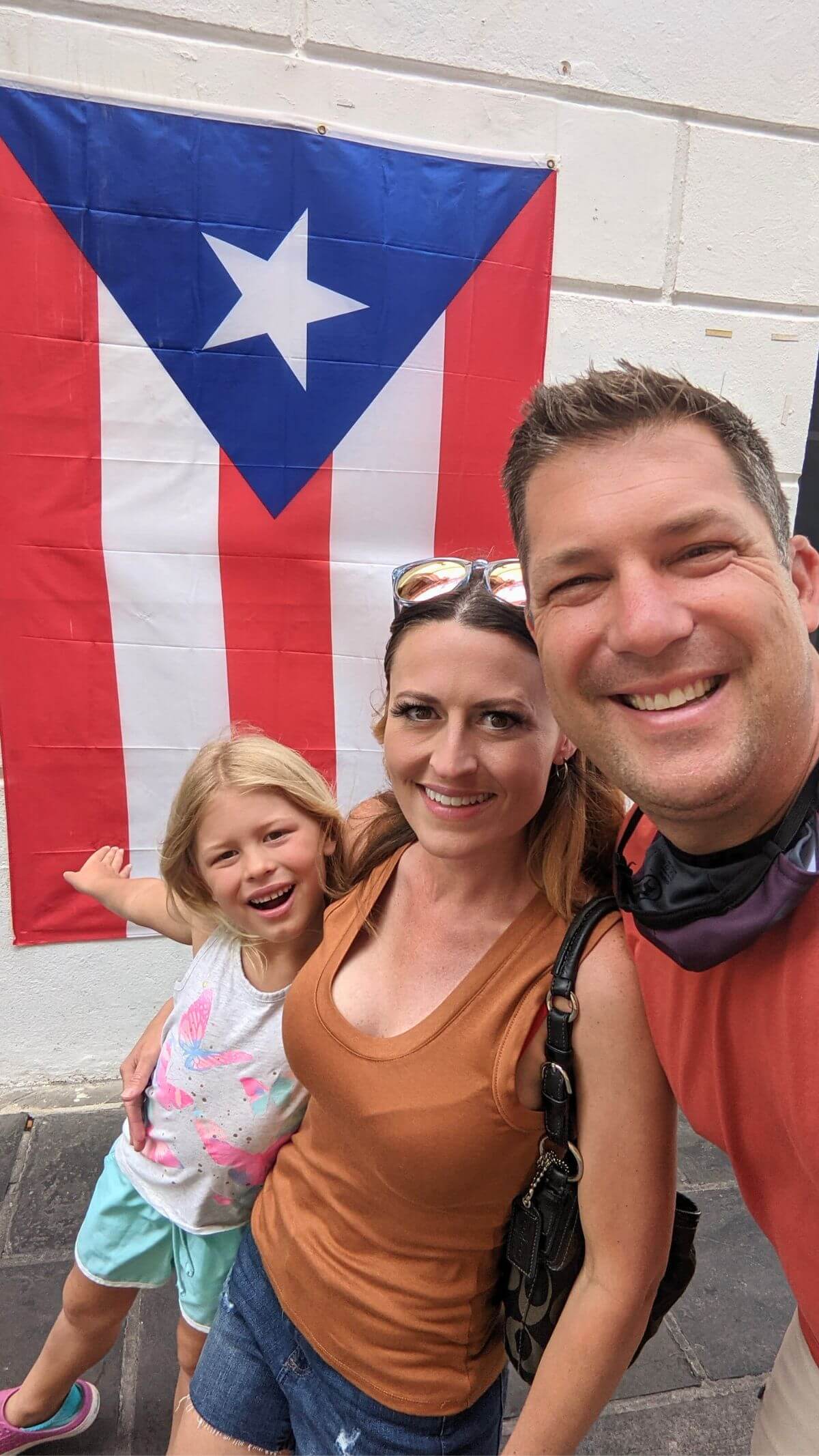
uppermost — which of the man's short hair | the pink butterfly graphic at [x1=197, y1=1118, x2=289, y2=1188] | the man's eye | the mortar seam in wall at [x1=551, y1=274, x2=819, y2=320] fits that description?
the mortar seam in wall at [x1=551, y1=274, x2=819, y2=320]

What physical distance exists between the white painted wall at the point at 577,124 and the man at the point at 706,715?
2.06 metres

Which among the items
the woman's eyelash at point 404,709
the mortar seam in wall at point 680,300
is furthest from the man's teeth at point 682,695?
the mortar seam in wall at point 680,300

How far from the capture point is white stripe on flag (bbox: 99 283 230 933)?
2.57 metres

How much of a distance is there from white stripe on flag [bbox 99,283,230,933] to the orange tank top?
5.23ft

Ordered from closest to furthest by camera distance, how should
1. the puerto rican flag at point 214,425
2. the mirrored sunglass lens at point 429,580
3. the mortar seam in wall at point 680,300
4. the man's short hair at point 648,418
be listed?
the man's short hair at point 648,418 < the mirrored sunglass lens at point 429,580 < the puerto rican flag at point 214,425 < the mortar seam in wall at point 680,300

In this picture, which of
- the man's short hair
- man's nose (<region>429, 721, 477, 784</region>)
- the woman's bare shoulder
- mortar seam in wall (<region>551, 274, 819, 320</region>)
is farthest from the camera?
mortar seam in wall (<region>551, 274, 819, 320</region>)

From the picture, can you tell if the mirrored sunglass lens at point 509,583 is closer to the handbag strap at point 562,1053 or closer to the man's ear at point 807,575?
the man's ear at point 807,575

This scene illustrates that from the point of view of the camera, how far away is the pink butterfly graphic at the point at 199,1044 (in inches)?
62.1

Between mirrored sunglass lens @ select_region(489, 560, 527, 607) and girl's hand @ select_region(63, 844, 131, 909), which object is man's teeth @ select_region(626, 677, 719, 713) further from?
girl's hand @ select_region(63, 844, 131, 909)

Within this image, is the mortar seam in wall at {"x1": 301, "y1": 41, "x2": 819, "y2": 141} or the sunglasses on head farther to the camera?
the mortar seam in wall at {"x1": 301, "y1": 41, "x2": 819, "y2": 141}

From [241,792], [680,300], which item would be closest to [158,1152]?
[241,792]

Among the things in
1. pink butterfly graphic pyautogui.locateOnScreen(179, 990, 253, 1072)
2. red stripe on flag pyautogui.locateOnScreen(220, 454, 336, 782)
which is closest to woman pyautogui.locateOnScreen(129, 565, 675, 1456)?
pink butterfly graphic pyautogui.locateOnScreen(179, 990, 253, 1072)

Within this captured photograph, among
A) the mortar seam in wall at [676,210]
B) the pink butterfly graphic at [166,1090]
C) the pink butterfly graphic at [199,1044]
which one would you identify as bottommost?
the pink butterfly graphic at [166,1090]

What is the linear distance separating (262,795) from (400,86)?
226 cm
